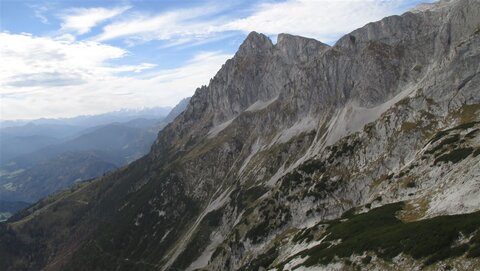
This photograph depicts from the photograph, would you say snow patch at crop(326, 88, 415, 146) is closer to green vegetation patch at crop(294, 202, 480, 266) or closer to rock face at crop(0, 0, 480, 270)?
rock face at crop(0, 0, 480, 270)

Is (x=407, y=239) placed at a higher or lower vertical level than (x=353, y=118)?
lower

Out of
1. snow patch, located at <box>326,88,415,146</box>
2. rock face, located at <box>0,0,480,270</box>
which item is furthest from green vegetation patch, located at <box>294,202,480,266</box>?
snow patch, located at <box>326,88,415,146</box>

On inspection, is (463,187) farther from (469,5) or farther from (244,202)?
(244,202)

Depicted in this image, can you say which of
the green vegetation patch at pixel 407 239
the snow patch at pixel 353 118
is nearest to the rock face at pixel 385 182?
the green vegetation patch at pixel 407 239

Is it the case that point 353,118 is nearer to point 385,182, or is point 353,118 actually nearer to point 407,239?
point 385,182

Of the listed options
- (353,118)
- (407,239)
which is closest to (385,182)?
(407,239)

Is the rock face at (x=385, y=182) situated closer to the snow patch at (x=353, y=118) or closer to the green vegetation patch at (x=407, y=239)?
the green vegetation patch at (x=407, y=239)

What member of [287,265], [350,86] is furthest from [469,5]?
[287,265]

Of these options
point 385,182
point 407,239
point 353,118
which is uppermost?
point 353,118
